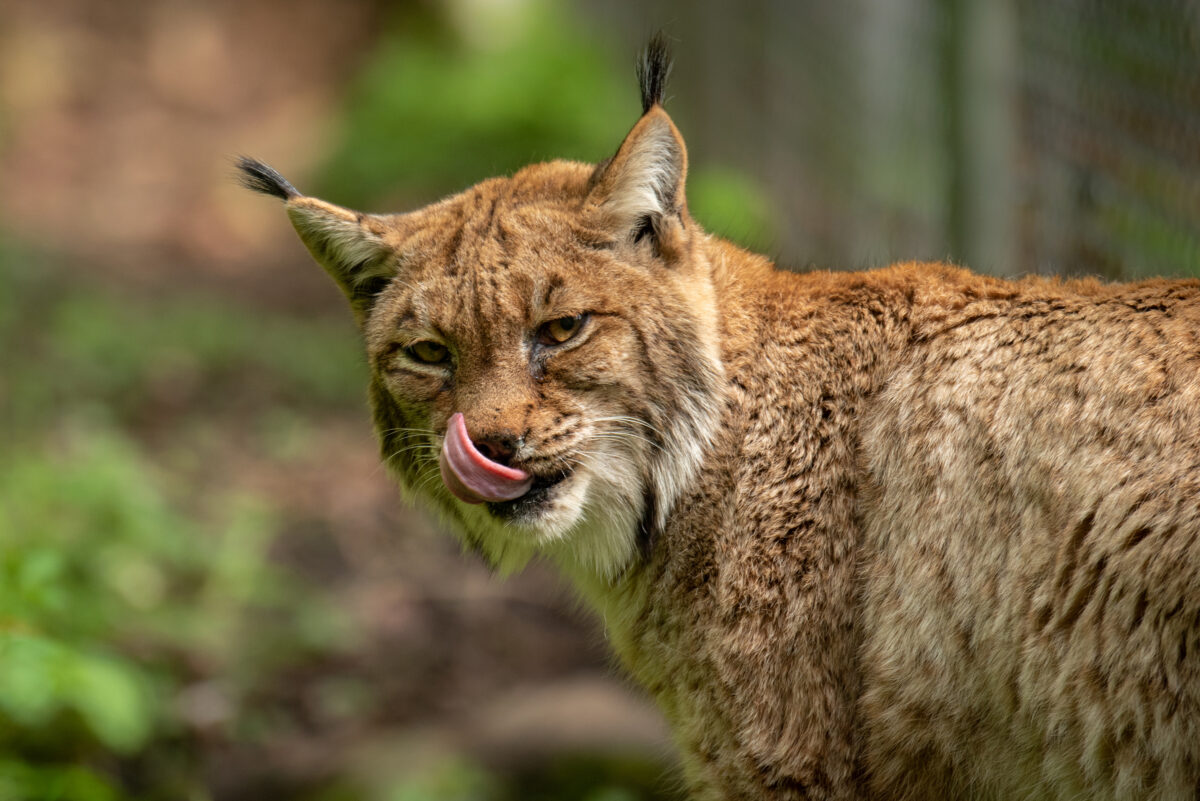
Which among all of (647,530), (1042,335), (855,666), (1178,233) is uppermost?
(1178,233)

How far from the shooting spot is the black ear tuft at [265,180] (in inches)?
164

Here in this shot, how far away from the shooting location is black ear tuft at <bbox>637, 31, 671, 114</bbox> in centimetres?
385

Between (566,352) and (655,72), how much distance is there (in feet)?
3.09

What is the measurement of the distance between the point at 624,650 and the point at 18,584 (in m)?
2.23

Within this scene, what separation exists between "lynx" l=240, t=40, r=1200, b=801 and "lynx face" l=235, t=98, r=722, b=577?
1 cm

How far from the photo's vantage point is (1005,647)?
331 centimetres

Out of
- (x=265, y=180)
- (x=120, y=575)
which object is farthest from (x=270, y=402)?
(x=265, y=180)

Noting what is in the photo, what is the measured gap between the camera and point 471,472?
3605mm

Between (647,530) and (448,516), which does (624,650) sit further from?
(448,516)

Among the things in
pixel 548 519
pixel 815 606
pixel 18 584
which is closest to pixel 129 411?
pixel 18 584

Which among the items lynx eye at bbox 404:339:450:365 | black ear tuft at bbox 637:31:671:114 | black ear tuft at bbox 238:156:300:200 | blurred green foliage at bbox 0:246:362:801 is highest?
black ear tuft at bbox 637:31:671:114

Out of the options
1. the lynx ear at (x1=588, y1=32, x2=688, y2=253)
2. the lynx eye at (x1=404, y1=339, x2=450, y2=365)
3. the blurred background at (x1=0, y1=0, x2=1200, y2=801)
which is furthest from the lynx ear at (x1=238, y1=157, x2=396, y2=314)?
the blurred background at (x1=0, y1=0, x2=1200, y2=801)

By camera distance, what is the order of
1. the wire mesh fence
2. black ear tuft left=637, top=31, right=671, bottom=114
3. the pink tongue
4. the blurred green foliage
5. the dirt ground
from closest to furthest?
the pink tongue → black ear tuft left=637, top=31, right=671, bottom=114 → the blurred green foliage → the wire mesh fence → the dirt ground

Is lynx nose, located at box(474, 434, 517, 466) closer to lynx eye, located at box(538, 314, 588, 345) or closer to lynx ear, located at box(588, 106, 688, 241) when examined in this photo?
lynx eye, located at box(538, 314, 588, 345)
